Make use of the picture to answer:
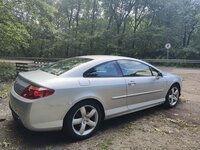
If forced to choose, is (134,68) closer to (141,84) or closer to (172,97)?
(141,84)

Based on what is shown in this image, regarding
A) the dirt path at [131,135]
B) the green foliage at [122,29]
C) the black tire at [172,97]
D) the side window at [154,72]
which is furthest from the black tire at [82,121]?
the green foliage at [122,29]

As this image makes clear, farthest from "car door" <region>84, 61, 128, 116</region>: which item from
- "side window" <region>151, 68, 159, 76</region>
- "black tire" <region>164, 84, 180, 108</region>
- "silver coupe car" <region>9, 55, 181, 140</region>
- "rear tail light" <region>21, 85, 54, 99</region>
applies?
"black tire" <region>164, 84, 180, 108</region>

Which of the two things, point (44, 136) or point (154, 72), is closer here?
point (44, 136)

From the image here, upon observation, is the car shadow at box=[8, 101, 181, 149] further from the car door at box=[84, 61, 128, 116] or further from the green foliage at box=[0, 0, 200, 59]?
the green foliage at box=[0, 0, 200, 59]

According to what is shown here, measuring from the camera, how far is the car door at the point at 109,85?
4.03 metres

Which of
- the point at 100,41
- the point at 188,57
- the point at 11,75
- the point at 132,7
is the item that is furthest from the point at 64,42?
the point at 11,75

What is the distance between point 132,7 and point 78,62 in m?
24.7

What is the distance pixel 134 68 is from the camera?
4906 mm

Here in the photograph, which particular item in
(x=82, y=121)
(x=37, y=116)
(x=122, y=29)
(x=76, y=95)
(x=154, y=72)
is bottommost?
(x=82, y=121)

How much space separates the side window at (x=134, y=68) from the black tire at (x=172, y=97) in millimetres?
900

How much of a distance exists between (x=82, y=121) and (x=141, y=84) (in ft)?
5.29

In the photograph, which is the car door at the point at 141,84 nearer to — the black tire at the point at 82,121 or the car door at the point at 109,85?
the car door at the point at 109,85

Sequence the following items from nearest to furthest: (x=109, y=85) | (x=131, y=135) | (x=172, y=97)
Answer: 1. (x=131, y=135)
2. (x=109, y=85)
3. (x=172, y=97)

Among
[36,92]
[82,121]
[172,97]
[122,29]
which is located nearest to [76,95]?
[82,121]
